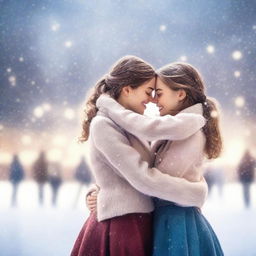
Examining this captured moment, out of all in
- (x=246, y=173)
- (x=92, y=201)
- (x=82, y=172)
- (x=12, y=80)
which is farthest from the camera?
(x=12, y=80)

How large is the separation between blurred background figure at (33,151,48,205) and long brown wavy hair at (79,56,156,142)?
117 inches

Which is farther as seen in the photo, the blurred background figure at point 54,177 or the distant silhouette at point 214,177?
A: the blurred background figure at point 54,177

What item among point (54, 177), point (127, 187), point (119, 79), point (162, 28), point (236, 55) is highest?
point (162, 28)

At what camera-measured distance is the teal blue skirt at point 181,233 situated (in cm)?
123

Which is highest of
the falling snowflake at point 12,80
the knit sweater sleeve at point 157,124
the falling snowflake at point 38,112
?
the falling snowflake at point 12,80

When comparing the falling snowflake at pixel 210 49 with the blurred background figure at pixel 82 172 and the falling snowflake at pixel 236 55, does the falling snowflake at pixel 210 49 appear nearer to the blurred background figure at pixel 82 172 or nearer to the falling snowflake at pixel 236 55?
the falling snowflake at pixel 236 55

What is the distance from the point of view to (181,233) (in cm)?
123

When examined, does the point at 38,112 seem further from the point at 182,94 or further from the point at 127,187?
Answer: the point at 127,187

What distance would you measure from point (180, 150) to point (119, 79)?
0.33 meters

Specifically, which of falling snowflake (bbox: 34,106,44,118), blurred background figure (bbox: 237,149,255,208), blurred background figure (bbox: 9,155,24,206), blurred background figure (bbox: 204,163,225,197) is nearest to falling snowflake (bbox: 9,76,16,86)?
falling snowflake (bbox: 34,106,44,118)

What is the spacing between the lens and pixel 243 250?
2400 mm

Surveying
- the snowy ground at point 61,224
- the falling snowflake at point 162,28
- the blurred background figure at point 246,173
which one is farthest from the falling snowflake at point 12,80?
the blurred background figure at point 246,173

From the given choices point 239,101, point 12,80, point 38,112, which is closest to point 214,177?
point 239,101

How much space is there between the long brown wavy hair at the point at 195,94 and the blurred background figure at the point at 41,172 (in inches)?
121
